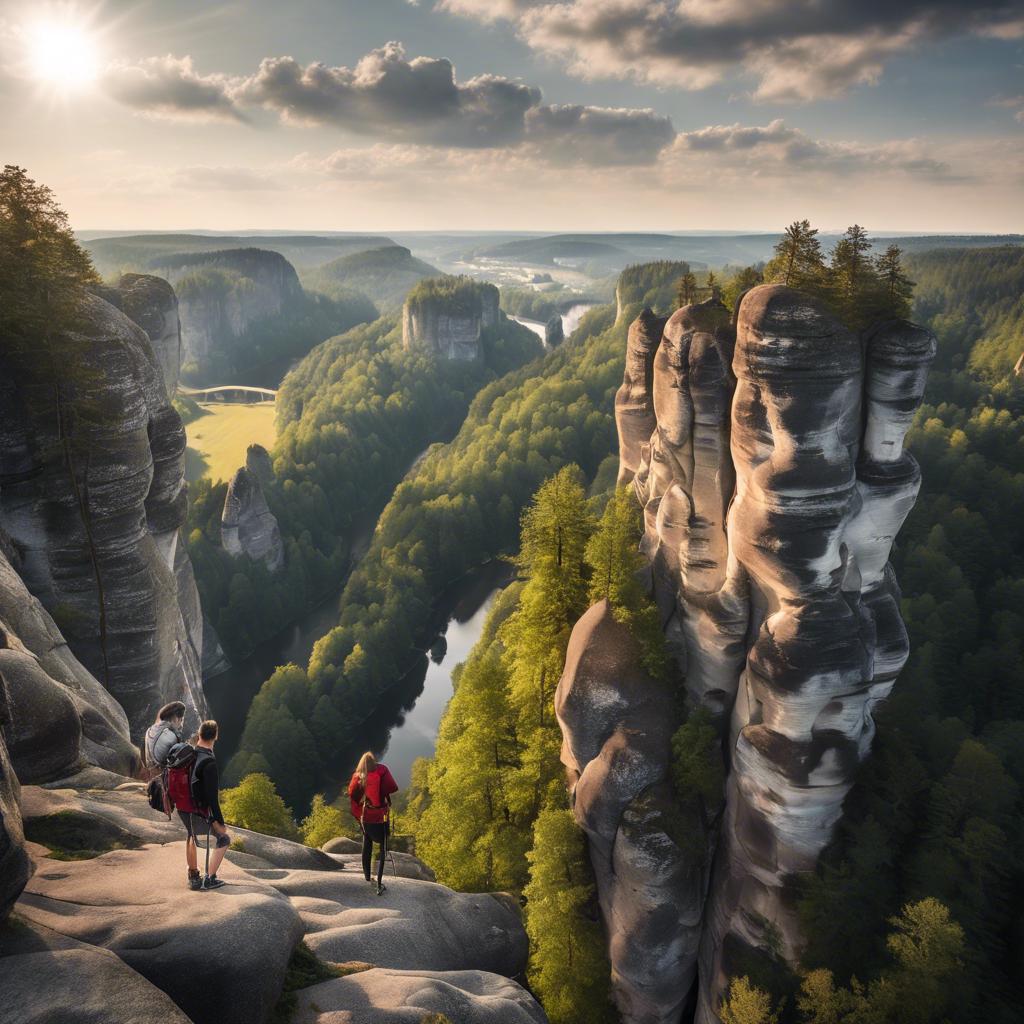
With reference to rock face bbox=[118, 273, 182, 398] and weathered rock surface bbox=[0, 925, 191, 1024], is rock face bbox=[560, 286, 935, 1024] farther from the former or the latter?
rock face bbox=[118, 273, 182, 398]

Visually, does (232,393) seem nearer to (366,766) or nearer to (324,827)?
(324,827)

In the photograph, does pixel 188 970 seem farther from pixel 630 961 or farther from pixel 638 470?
pixel 638 470

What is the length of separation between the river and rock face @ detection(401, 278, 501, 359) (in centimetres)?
7694

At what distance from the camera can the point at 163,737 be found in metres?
11.5

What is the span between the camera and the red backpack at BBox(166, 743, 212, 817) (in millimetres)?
11188

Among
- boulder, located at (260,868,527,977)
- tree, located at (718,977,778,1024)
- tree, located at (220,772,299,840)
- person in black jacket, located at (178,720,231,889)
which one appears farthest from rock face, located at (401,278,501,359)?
person in black jacket, located at (178,720,231,889)

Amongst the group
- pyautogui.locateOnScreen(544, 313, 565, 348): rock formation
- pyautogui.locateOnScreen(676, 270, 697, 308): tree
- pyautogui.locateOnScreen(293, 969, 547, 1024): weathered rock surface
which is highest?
pyautogui.locateOnScreen(544, 313, 565, 348): rock formation

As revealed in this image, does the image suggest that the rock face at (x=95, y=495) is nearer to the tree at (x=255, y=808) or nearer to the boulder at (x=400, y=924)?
the tree at (x=255, y=808)

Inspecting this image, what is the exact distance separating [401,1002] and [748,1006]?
12455 mm

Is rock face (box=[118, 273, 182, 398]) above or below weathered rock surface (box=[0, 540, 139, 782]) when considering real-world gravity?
above

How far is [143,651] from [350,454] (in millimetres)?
69012

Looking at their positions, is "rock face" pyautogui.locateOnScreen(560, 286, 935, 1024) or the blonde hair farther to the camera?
"rock face" pyautogui.locateOnScreen(560, 286, 935, 1024)

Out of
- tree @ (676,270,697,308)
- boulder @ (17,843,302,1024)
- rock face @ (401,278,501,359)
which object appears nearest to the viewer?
boulder @ (17,843,302,1024)

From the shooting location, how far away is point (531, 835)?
24844mm
